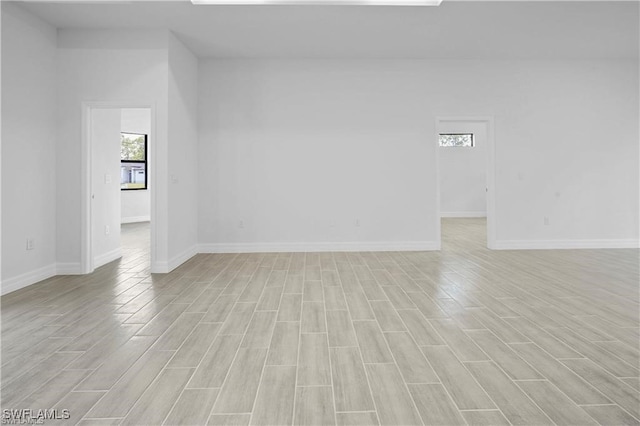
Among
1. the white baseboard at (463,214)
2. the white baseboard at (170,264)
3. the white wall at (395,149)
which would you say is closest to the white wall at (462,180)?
the white baseboard at (463,214)

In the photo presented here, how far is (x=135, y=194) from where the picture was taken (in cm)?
1016

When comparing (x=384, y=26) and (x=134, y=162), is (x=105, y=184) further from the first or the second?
(x=134, y=162)

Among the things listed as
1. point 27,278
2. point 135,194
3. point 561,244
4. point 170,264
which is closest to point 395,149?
point 561,244

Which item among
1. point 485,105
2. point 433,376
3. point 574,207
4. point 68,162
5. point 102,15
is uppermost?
point 102,15

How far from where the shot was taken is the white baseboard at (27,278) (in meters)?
3.63

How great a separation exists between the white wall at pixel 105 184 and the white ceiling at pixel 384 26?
47.3 inches

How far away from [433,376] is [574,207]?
216 inches

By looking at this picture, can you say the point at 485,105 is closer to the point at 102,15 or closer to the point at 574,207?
the point at 574,207

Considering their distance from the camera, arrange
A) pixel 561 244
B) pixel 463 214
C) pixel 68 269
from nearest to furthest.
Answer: pixel 68 269, pixel 561 244, pixel 463 214

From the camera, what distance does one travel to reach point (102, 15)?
4102 millimetres

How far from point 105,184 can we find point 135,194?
569cm

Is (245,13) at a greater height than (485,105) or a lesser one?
greater

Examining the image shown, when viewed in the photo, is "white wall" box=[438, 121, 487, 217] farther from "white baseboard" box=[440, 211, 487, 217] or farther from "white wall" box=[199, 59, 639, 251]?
"white wall" box=[199, 59, 639, 251]

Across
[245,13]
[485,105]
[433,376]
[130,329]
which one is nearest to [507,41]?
[485,105]
